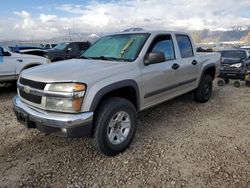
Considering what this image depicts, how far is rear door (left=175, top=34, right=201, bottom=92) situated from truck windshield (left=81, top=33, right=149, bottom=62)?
3.42ft

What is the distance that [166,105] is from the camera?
6285 millimetres

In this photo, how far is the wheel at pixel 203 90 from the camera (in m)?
6.21

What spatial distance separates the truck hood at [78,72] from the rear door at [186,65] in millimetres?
1621

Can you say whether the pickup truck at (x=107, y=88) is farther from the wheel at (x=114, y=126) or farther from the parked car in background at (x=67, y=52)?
the parked car in background at (x=67, y=52)

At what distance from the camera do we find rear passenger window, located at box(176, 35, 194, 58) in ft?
17.1

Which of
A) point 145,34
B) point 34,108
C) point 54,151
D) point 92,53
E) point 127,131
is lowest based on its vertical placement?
point 54,151

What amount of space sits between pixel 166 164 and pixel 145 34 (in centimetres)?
228

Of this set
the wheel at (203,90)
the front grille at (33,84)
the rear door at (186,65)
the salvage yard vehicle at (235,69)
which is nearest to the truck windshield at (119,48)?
the rear door at (186,65)

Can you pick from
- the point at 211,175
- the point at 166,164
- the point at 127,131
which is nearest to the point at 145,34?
the point at 127,131

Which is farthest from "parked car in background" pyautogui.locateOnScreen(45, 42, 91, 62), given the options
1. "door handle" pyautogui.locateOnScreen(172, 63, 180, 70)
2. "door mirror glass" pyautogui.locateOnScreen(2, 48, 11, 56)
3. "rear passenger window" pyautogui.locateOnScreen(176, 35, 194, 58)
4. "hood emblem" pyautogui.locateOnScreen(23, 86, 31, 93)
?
"hood emblem" pyautogui.locateOnScreen(23, 86, 31, 93)

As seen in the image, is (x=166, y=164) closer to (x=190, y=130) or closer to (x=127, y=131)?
(x=127, y=131)

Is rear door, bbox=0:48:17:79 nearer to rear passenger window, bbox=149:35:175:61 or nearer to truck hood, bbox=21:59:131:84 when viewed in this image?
truck hood, bbox=21:59:131:84

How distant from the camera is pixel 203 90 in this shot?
20.7ft

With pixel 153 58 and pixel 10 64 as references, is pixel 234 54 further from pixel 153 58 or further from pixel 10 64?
pixel 10 64
